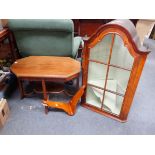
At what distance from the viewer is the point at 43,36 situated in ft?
5.69

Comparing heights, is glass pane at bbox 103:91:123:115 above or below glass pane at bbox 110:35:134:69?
below

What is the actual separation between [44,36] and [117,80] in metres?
0.89

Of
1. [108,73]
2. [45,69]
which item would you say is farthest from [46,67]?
[108,73]

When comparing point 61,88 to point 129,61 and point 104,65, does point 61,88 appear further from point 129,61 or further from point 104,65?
point 129,61

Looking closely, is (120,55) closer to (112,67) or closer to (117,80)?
(112,67)

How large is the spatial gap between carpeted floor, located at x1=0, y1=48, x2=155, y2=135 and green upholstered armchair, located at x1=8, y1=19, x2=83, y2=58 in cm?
56

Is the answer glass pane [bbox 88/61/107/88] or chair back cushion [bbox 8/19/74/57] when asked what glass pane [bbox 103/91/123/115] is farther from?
chair back cushion [bbox 8/19/74/57]

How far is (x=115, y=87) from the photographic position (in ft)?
5.12

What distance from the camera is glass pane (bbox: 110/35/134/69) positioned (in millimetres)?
1282

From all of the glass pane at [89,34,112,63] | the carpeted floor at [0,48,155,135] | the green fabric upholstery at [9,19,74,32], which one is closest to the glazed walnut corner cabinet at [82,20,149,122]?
the glass pane at [89,34,112,63]

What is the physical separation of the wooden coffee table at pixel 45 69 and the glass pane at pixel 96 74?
→ 0.14 meters
